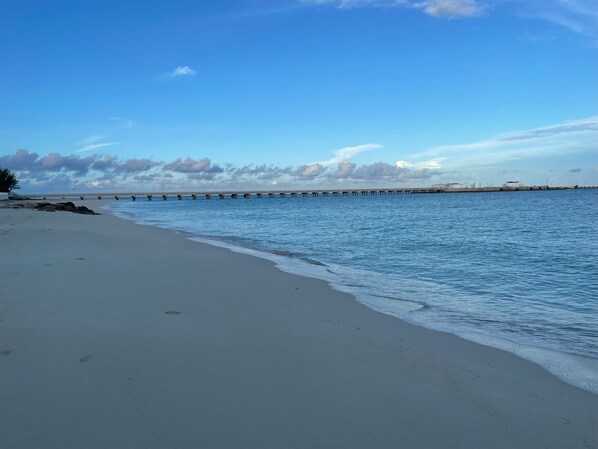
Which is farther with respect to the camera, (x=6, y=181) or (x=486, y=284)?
(x=6, y=181)

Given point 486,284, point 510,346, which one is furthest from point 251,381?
point 486,284

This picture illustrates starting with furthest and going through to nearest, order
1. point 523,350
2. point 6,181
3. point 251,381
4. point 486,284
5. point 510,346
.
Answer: point 6,181 → point 486,284 → point 510,346 → point 523,350 → point 251,381

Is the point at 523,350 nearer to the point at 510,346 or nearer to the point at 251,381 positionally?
the point at 510,346

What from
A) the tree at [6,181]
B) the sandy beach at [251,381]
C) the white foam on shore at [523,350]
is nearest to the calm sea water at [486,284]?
the white foam on shore at [523,350]

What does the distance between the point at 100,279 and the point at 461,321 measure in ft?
21.3

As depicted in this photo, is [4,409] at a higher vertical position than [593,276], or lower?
higher

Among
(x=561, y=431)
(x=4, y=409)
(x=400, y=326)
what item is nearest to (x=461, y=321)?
(x=400, y=326)

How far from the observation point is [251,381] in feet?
12.9

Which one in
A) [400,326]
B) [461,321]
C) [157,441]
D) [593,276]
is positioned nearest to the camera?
[157,441]

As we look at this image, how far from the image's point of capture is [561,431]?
3.37m

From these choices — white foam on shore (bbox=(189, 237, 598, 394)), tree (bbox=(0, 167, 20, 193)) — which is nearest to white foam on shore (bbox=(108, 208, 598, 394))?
white foam on shore (bbox=(189, 237, 598, 394))

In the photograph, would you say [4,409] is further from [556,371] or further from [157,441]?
[556,371]

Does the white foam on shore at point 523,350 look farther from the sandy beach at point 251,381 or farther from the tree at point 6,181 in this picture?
the tree at point 6,181

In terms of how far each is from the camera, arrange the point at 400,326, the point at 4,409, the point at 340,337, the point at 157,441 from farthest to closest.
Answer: the point at 400,326 → the point at 340,337 → the point at 4,409 → the point at 157,441
